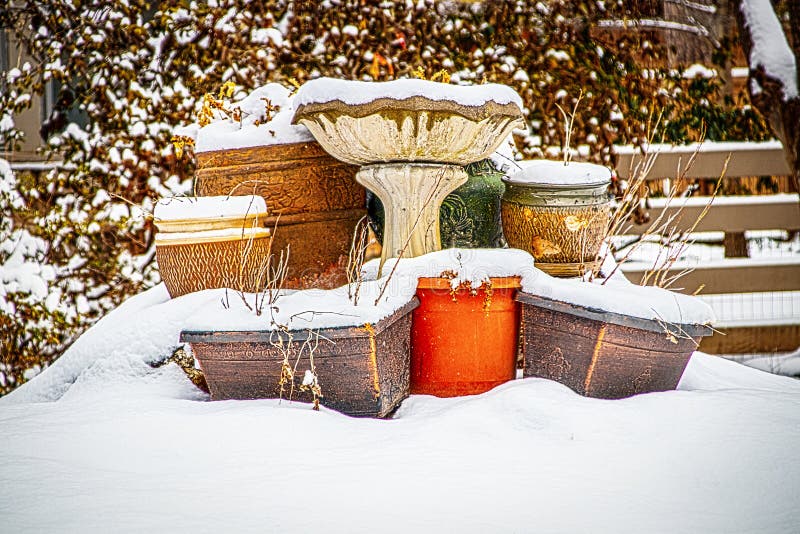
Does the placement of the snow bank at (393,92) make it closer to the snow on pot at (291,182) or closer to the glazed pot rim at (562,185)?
the glazed pot rim at (562,185)

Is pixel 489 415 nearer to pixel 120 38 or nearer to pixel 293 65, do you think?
pixel 293 65

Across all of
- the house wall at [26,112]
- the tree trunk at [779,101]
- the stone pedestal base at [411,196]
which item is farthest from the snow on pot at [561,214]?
the house wall at [26,112]

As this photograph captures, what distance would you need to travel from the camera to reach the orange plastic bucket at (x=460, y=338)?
2762mm

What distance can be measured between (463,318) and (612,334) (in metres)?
0.55

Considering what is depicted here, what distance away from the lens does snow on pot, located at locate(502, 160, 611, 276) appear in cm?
296

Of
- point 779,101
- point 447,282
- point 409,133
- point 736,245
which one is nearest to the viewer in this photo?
point 447,282

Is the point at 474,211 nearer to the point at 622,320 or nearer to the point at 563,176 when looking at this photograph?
the point at 563,176

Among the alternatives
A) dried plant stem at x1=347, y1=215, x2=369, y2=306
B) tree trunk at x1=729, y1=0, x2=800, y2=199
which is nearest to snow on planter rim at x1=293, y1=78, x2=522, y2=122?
dried plant stem at x1=347, y1=215, x2=369, y2=306

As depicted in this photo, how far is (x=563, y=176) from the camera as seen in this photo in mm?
2971

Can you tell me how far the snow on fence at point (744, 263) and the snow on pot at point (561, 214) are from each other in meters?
2.66

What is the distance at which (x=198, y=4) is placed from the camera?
465cm

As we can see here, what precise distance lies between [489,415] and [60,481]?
4.26 feet

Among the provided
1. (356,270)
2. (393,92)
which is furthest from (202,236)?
(393,92)

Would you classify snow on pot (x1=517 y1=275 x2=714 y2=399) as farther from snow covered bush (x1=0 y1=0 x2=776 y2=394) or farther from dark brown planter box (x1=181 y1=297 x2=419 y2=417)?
snow covered bush (x1=0 y1=0 x2=776 y2=394)
